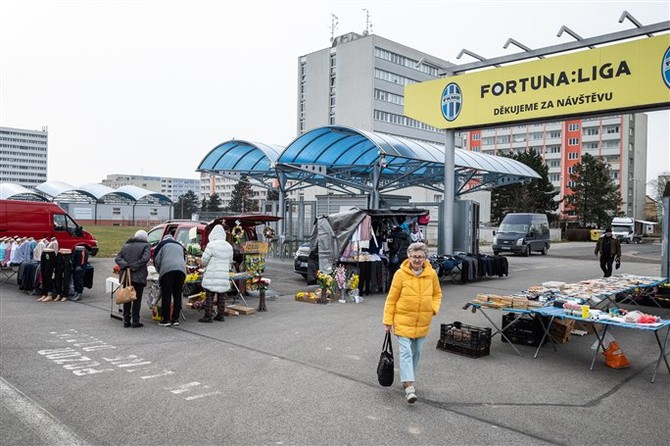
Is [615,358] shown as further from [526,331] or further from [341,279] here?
[341,279]

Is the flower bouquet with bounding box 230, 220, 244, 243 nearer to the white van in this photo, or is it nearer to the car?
the car

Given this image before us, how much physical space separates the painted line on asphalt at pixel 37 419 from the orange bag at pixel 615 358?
6.28 metres

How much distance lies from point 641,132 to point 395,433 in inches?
4110

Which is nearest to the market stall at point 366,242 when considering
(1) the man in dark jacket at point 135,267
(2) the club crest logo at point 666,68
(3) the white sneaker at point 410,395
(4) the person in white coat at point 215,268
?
(4) the person in white coat at point 215,268

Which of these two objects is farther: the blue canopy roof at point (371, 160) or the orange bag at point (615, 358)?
the blue canopy roof at point (371, 160)

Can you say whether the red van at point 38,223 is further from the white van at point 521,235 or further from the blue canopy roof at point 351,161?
the white van at point 521,235

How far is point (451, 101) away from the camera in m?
16.2

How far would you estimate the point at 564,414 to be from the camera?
17.1 feet

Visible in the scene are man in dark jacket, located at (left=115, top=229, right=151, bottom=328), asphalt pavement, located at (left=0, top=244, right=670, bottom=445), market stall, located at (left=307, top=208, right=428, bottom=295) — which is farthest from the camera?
market stall, located at (left=307, top=208, right=428, bottom=295)

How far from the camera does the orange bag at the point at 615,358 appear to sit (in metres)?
7.02

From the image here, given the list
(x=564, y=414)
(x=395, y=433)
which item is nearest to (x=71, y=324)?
(x=395, y=433)

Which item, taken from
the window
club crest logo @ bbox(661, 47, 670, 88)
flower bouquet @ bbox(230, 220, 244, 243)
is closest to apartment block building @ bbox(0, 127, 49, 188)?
the window

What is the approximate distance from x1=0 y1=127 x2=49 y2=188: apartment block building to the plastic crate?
535 ft

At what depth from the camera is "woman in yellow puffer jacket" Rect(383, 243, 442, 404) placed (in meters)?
5.59
